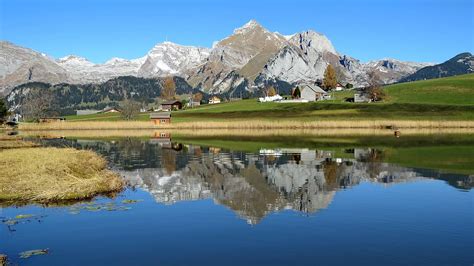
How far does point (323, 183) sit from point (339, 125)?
3771 inches

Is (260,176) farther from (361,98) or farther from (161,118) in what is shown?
(361,98)

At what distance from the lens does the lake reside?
839 inches

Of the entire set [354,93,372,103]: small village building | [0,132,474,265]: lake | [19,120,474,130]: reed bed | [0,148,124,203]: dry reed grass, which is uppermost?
[354,93,372,103]: small village building

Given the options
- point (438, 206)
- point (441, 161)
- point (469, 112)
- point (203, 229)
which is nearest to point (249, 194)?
point (203, 229)

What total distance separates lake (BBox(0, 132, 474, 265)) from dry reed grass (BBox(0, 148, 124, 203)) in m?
1.43

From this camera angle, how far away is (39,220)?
28016 millimetres

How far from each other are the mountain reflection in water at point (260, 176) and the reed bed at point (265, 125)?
217ft

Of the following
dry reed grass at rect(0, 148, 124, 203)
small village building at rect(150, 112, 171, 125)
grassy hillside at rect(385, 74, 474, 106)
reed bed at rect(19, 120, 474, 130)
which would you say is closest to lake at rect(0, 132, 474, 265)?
dry reed grass at rect(0, 148, 124, 203)

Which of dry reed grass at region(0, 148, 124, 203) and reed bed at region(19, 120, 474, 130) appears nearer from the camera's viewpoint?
dry reed grass at region(0, 148, 124, 203)

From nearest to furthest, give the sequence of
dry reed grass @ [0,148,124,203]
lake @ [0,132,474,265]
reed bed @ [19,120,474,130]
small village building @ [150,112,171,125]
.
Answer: lake @ [0,132,474,265], dry reed grass @ [0,148,124,203], reed bed @ [19,120,474,130], small village building @ [150,112,171,125]

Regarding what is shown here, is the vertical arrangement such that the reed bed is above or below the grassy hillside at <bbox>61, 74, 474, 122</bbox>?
below

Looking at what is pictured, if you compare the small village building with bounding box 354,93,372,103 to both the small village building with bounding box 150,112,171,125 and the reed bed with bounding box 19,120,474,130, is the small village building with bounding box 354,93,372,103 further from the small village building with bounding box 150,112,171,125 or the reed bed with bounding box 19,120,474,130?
the small village building with bounding box 150,112,171,125

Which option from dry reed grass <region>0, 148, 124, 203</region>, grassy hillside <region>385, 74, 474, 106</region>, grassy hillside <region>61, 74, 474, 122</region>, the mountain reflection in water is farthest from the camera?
grassy hillside <region>385, 74, 474, 106</region>

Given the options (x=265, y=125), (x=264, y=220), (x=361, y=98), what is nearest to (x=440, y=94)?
(x=361, y=98)
